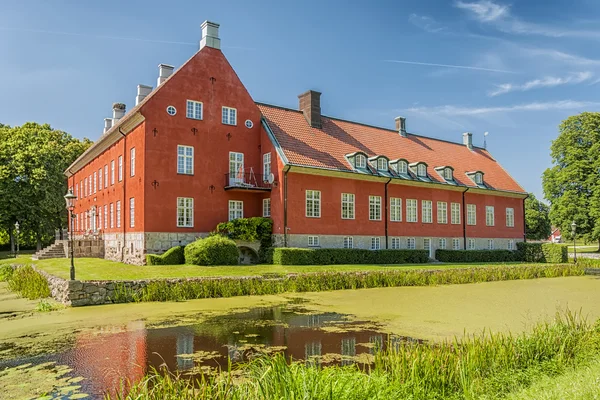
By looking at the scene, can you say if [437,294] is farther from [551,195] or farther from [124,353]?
[551,195]

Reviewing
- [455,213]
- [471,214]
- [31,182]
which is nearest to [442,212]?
[455,213]

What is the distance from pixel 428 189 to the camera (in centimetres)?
2945

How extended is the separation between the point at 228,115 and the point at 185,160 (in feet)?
11.0

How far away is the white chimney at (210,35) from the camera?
23797mm

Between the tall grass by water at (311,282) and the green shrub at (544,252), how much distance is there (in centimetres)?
803

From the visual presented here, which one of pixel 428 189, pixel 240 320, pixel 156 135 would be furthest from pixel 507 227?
pixel 240 320

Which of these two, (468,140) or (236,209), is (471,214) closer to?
(468,140)

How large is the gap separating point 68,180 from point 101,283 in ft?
100

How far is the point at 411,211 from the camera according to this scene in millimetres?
28578

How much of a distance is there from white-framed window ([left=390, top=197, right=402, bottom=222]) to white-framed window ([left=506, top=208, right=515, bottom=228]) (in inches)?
437

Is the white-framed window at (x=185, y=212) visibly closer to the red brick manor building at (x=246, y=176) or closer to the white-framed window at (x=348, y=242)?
the red brick manor building at (x=246, y=176)

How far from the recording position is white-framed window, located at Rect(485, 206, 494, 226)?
32856 mm

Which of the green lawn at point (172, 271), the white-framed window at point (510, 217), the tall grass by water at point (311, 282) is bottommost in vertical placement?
the tall grass by water at point (311, 282)

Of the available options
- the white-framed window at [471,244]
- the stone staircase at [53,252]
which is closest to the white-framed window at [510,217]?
the white-framed window at [471,244]
